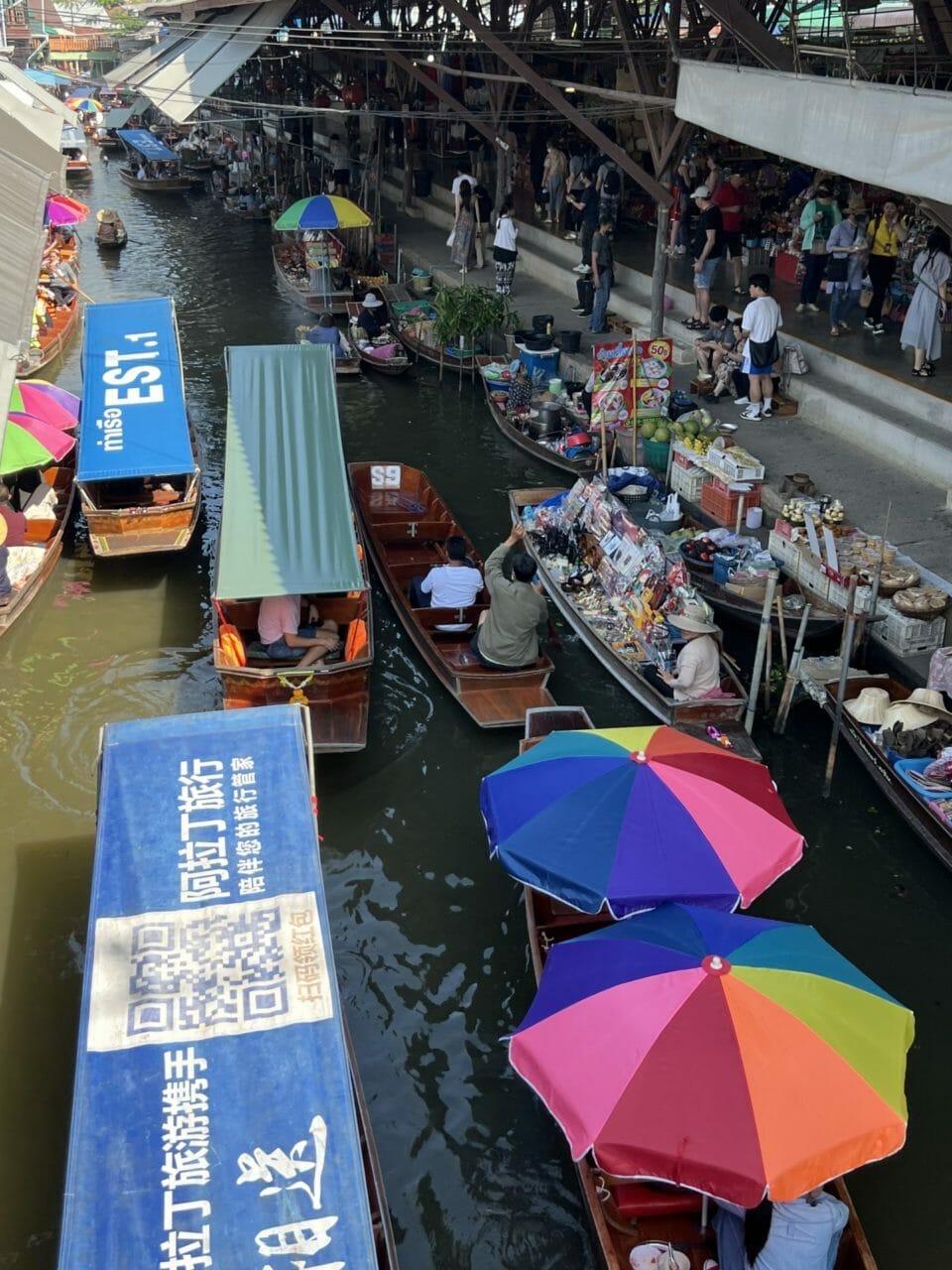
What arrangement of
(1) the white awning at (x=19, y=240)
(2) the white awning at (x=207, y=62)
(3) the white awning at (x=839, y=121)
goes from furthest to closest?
1. (2) the white awning at (x=207, y=62)
2. (3) the white awning at (x=839, y=121)
3. (1) the white awning at (x=19, y=240)

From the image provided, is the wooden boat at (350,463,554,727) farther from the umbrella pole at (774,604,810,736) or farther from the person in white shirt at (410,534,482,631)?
the umbrella pole at (774,604,810,736)

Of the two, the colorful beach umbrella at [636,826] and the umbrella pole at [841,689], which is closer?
the colorful beach umbrella at [636,826]

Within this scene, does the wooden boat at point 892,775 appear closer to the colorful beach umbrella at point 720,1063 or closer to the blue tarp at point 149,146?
the colorful beach umbrella at point 720,1063

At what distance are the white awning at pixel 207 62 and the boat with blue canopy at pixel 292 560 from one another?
11174 millimetres

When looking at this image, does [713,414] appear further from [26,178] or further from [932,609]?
[26,178]

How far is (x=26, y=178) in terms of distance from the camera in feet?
32.9

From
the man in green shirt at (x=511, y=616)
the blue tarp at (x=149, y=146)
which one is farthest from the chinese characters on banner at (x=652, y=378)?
the blue tarp at (x=149, y=146)

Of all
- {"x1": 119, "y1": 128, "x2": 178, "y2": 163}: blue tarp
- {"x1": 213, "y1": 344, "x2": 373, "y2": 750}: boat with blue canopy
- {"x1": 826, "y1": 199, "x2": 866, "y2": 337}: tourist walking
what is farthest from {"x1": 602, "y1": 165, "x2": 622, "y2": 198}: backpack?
{"x1": 119, "y1": 128, "x2": 178, "y2": 163}: blue tarp

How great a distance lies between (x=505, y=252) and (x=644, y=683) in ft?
40.6

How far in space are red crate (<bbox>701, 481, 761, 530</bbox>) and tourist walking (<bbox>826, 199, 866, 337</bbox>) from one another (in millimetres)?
4397

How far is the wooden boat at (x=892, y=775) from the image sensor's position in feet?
27.6

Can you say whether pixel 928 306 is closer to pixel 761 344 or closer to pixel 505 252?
pixel 761 344

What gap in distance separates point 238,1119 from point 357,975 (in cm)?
259

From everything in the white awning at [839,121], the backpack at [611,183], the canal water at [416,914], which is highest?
the white awning at [839,121]
